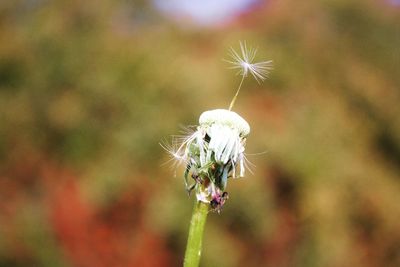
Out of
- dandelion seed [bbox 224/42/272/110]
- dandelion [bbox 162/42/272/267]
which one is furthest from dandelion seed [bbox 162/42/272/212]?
dandelion seed [bbox 224/42/272/110]

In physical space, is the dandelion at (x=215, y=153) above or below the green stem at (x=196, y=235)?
above

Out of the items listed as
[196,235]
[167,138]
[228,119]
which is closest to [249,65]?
[228,119]

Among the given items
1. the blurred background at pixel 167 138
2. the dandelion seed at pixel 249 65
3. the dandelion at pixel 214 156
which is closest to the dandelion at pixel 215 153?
the dandelion at pixel 214 156

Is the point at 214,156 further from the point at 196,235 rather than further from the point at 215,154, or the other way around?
the point at 196,235

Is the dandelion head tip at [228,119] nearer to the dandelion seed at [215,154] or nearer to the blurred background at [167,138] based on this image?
the dandelion seed at [215,154]

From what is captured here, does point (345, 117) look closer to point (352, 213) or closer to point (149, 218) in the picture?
point (352, 213)

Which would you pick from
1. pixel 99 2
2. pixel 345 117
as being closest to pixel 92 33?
pixel 99 2
